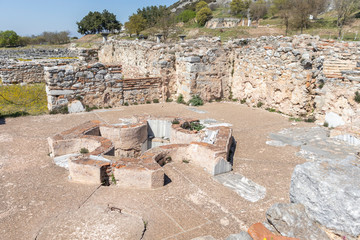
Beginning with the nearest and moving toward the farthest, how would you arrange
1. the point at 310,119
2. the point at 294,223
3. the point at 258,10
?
the point at 294,223 → the point at 310,119 → the point at 258,10

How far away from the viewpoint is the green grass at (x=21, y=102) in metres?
9.04

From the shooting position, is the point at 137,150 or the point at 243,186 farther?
the point at 137,150

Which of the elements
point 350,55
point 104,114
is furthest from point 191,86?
point 350,55

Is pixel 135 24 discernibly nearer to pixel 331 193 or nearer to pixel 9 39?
pixel 9 39

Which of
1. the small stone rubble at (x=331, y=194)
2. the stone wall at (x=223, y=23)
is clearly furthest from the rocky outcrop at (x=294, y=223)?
the stone wall at (x=223, y=23)

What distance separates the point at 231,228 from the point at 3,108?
8937 mm

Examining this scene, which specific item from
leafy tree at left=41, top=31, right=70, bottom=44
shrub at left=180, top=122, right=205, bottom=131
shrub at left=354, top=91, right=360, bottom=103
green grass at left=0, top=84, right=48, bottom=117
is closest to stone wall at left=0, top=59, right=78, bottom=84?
green grass at left=0, top=84, right=48, bottom=117

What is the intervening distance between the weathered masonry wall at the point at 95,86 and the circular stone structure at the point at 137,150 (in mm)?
2964

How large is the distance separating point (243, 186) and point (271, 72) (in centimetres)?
595

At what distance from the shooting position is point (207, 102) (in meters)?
11.2

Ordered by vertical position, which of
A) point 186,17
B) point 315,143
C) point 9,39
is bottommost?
point 315,143

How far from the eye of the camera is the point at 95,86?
9.92 m

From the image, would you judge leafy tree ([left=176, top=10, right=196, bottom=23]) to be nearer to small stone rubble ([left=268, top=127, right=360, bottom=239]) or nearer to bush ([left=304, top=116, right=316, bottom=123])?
bush ([left=304, top=116, right=316, bottom=123])

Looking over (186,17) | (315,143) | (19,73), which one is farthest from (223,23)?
(315,143)
